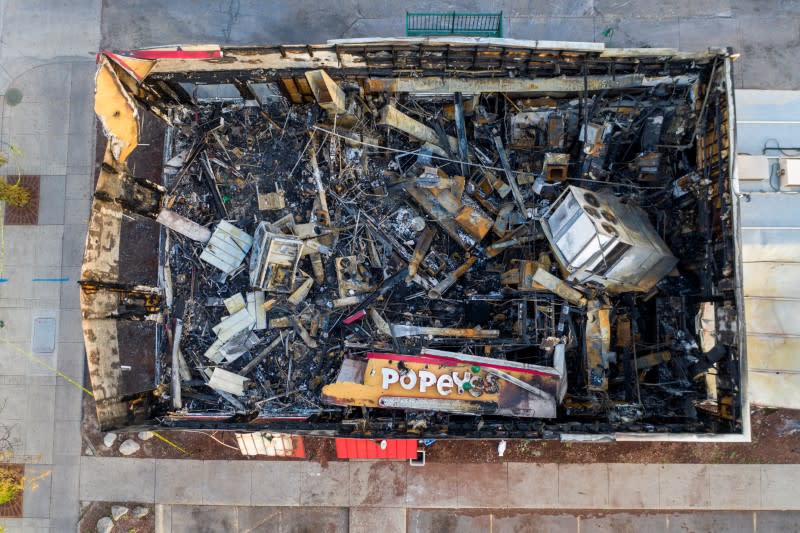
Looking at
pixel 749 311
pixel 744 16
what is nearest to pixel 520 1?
pixel 744 16

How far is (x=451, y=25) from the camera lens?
10.0 metres

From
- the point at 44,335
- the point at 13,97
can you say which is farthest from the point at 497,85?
the point at 44,335

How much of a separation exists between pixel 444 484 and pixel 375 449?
180cm

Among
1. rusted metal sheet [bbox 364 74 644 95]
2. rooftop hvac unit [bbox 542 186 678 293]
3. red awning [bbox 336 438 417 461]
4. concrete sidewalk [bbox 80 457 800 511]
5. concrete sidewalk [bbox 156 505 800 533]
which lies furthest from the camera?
concrete sidewalk [bbox 156 505 800 533]

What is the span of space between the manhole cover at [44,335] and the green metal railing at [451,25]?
10.3 m

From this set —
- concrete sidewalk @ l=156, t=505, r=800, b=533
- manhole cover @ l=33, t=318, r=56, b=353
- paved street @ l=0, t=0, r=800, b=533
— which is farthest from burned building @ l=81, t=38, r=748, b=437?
manhole cover @ l=33, t=318, r=56, b=353

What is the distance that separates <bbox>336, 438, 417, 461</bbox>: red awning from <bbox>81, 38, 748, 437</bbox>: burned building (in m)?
1.04

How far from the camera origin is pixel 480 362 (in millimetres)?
7875

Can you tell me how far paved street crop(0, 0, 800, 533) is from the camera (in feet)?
31.4

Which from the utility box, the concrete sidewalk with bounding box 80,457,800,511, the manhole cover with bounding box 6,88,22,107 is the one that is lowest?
the concrete sidewalk with bounding box 80,457,800,511

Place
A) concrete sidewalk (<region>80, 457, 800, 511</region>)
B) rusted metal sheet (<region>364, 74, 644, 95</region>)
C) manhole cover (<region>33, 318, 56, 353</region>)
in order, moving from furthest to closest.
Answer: manhole cover (<region>33, 318, 56, 353</region>)
concrete sidewalk (<region>80, 457, 800, 511</region>)
rusted metal sheet (<region>364, 74, 644, 95</region>)

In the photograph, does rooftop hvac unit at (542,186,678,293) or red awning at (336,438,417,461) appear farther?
red awning at (336,438,417,461)

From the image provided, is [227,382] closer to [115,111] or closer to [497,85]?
[115,111]

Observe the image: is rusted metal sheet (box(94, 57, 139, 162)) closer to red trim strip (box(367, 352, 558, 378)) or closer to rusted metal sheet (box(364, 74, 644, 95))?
rusted metal sheet (box(364, 74, 644, 95))
